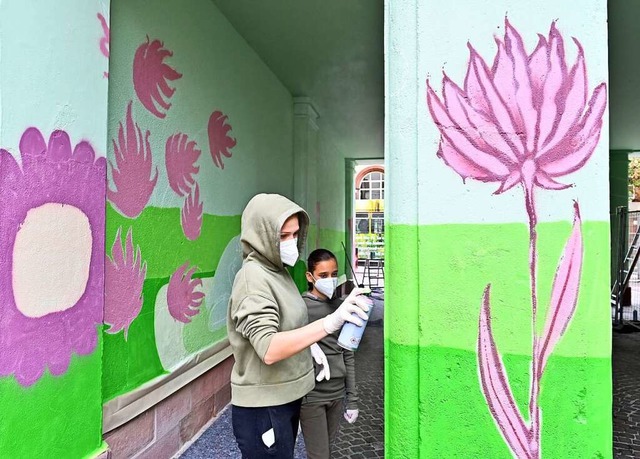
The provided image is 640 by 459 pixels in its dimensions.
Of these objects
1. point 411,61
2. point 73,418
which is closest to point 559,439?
point 411,61

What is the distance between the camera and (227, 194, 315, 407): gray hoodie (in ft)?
6.02

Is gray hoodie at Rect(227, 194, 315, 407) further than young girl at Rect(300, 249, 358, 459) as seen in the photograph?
No

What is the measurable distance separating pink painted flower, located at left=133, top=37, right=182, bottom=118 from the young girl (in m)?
1.70

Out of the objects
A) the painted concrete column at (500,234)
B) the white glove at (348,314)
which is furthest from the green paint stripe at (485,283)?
the white glove at (348,314)

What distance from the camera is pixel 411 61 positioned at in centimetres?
171

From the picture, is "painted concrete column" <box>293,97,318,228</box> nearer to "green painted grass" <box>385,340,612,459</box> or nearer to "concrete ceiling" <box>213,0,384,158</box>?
"concrete ceiling" <box>213,0,384,158</box>

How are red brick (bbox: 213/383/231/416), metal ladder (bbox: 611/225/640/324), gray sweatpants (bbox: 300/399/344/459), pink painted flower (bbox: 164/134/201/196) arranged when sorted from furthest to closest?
A: metal ladder (bbox: 611/225/640/324) < red brick (bbox: 213/383/231/416) < pink painted flower (bbox: 164/134/201/196) < gray sweatpants (bbox: 300/399/344/459)

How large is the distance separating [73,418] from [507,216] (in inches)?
89.4

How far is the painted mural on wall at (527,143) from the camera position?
1.60 metres

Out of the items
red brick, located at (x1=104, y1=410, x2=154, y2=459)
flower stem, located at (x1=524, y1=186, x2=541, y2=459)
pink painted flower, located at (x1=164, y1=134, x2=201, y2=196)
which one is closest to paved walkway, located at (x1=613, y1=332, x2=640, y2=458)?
flower stem, located at (x1=524, y1=186, x2=541, y2=459)

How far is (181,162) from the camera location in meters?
3.62

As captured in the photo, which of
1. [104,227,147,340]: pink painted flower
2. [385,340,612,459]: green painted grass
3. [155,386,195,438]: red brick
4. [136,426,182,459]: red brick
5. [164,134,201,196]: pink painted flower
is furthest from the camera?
[164,134,201,196]: pink painted flower

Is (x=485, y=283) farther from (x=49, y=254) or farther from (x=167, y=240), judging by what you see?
(x=167, y=240)

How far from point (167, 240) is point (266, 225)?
1753 mm
